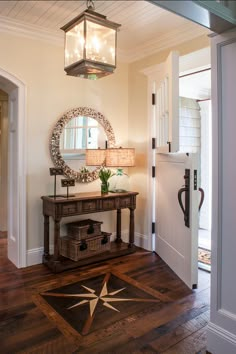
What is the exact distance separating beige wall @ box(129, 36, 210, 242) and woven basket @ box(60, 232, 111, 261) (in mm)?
680

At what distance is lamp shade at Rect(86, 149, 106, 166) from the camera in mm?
3662

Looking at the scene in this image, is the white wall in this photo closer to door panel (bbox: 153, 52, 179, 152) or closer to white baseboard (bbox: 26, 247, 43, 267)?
door panel (bbox: 153, 52, 179, 152)

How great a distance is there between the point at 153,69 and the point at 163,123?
0.87 metres

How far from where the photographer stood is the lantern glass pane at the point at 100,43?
6.84 ft

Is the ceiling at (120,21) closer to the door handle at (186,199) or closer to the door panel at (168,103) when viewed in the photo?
the door panel at (168,103)

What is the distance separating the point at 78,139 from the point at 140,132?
88 centimetres

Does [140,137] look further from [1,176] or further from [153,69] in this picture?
[1,176]

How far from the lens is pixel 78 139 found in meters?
3.78

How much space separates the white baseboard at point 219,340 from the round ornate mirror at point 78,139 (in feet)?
7.85

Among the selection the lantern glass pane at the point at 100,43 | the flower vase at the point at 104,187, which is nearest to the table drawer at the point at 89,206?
the flower vase at the point at 104,187

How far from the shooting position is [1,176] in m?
5.07

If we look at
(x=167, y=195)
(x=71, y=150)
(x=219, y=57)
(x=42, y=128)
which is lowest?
(x=167, y=195)

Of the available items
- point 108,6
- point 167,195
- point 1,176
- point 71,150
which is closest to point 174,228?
point 167,195

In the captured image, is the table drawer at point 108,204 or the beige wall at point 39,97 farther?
the table drawer at point 108,204
